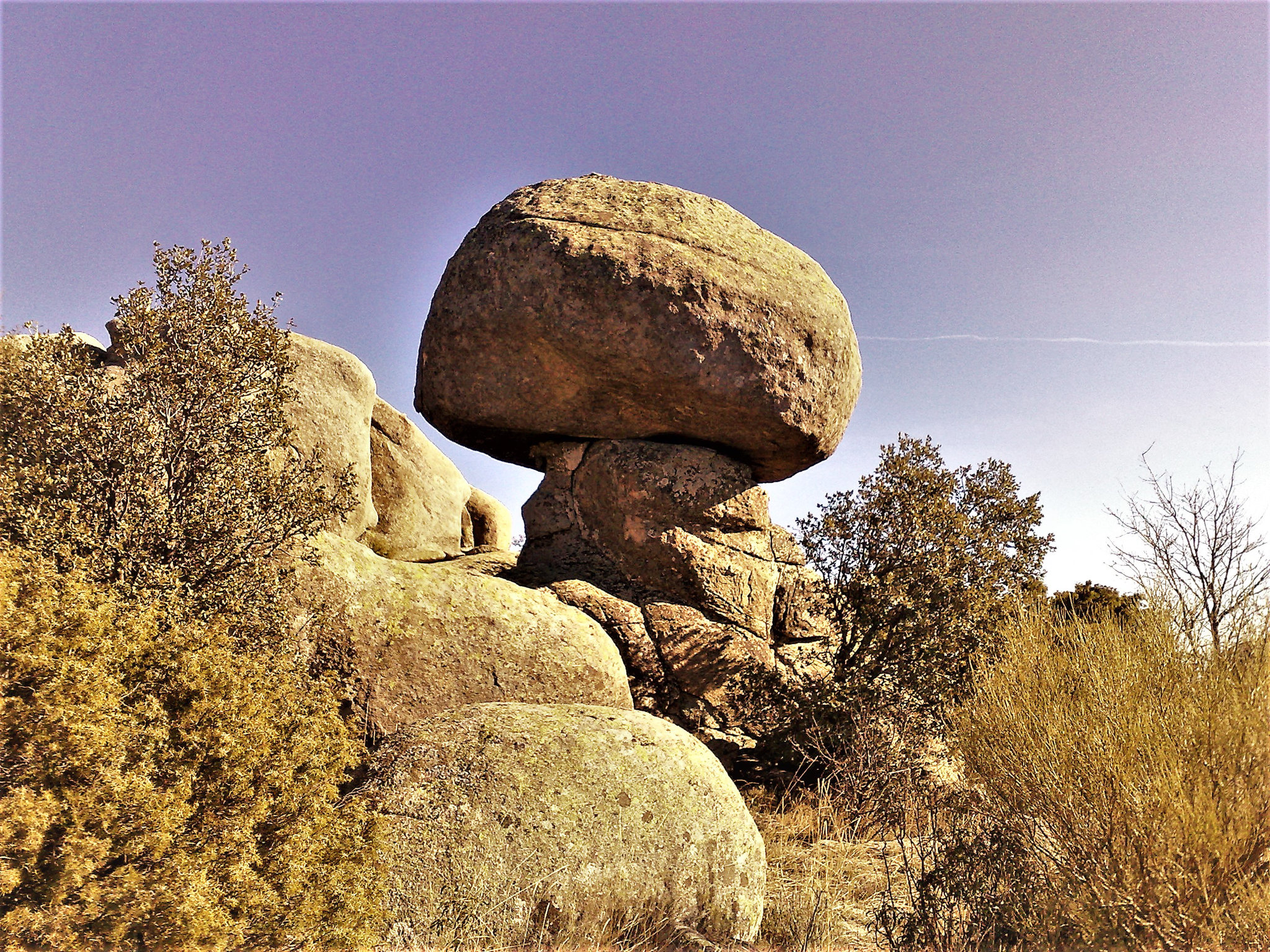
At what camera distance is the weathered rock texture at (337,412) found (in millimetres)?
8469

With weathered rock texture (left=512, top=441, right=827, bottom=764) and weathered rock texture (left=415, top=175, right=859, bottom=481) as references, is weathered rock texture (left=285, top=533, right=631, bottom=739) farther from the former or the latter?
weathered rock texture (left=415, top=175, right=859, bottom=481)

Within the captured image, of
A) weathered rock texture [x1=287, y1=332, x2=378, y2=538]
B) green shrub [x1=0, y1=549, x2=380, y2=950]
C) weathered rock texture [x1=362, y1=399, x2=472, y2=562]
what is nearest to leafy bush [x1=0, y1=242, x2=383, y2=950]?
green shrub [x1=0, y1=549, x2=380, y2=950]

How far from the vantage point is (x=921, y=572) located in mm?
7598

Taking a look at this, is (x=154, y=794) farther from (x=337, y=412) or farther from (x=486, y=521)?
(x=486, y=521)

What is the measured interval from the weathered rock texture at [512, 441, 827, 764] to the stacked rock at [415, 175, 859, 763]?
0.02 metres

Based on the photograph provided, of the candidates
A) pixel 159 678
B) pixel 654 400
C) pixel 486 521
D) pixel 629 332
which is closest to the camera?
pixel 159 678

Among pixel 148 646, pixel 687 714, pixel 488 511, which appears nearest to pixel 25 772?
pixel 148 646

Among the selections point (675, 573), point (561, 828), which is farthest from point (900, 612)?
point (561, 828)

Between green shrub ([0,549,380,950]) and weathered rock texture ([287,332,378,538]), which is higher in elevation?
weathered rock texture ([287,332,378,538])

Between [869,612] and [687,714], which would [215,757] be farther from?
[869,612]

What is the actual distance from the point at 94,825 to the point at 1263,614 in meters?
5.89

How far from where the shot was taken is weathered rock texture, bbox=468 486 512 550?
15.0 metres

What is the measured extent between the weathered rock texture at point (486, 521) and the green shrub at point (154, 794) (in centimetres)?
1099

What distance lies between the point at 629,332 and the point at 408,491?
4.96 m
